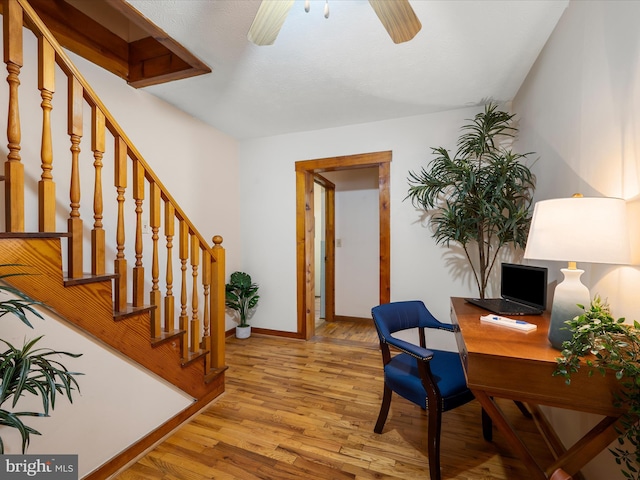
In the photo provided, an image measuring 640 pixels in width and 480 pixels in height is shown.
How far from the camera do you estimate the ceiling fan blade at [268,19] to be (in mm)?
1245

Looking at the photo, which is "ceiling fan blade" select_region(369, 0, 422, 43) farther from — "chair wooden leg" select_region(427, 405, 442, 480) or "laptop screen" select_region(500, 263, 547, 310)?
"chair wooden leg" select_region(427, 405, 442, 480)

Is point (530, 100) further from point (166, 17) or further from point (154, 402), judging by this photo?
point (154, 402)

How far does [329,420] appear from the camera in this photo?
6.36ft

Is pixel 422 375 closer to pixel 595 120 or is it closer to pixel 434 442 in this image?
pixel 434 442

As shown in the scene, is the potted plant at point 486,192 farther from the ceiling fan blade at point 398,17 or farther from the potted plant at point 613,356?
the potted plant at point 613,356

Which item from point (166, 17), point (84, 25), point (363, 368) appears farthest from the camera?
point (363, 368)

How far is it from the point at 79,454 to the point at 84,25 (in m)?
2.75

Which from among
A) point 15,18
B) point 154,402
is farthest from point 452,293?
point 15,18

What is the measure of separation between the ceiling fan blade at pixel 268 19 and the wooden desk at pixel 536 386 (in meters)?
1.64

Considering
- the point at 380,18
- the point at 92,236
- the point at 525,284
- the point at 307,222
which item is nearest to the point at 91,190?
the point at 92,236

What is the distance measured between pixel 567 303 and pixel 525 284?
2.50ft

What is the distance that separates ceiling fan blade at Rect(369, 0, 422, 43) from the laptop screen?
146cm

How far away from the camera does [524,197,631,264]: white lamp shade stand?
3.20ft

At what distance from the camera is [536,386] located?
39.4 inches
